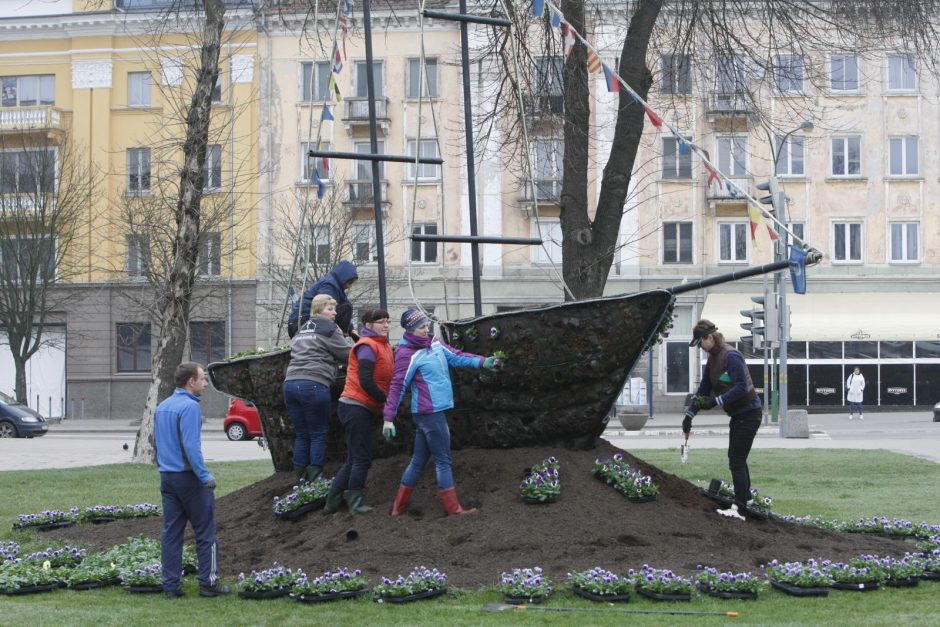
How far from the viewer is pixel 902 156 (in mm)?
42469

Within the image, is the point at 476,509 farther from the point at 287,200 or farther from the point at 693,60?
the point at 287,200

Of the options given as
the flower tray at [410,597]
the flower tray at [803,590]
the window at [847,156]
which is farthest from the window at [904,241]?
the flower tray at [410,597]

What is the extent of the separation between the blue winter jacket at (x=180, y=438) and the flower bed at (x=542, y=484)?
2563mm

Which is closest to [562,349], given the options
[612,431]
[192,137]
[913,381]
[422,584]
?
[422,584]

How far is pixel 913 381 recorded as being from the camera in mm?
41562

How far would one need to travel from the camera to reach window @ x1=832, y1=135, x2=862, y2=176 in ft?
140

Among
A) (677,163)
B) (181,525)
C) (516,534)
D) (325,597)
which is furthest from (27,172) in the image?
(325,597)

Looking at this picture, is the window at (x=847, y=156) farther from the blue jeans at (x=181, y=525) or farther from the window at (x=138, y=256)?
the blue jeans at (x=181, y=525)

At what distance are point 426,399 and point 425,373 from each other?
0.21 metres

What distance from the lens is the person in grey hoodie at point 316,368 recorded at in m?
10.6

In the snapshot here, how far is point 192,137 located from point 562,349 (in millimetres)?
11116

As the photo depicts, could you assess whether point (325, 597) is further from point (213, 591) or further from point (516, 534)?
point (516, 534)

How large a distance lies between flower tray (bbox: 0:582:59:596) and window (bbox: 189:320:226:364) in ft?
119

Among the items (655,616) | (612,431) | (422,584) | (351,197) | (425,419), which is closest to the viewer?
(655,616)
